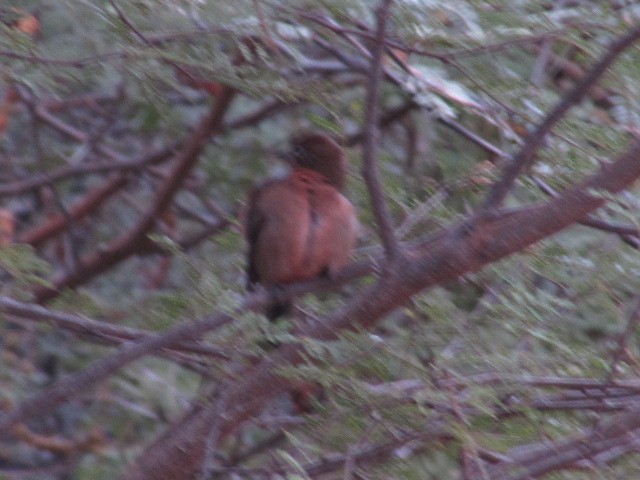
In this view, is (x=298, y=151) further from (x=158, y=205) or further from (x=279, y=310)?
(x=158, y=205)

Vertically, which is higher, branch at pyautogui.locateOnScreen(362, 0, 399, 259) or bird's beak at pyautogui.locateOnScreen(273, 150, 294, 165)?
branch at pyautogui.locateOnScreen(362, 0, 399, 259)

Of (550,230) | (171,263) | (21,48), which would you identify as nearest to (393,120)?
(171,263)

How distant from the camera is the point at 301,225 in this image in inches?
180

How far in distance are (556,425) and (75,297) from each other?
197cm

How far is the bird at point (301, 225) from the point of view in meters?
4.46

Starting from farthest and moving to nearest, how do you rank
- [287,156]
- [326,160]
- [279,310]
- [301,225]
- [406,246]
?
[287,156]
[326,160]
[301,225]
[279,310]
[406,246]

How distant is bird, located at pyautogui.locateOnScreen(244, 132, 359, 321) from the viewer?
4457 mm

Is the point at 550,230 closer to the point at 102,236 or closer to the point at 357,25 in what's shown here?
the point at 357,25

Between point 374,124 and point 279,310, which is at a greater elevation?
point 374,124

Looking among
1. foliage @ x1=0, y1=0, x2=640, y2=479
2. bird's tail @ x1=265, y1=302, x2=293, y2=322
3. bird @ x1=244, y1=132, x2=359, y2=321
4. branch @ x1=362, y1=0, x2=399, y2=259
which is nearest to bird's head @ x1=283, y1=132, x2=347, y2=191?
bird @ x1=244, y1=132, x2=359, y2=321

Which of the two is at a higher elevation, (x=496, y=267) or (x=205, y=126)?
(x=496, y=267)

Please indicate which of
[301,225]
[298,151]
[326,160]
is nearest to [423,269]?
[301,225]

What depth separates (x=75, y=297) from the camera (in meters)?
4.56

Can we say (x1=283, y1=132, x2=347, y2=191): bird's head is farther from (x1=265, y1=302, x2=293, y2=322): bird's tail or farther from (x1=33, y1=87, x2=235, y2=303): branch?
(x1=33, y1=87, x2=235, y2=303): branch
